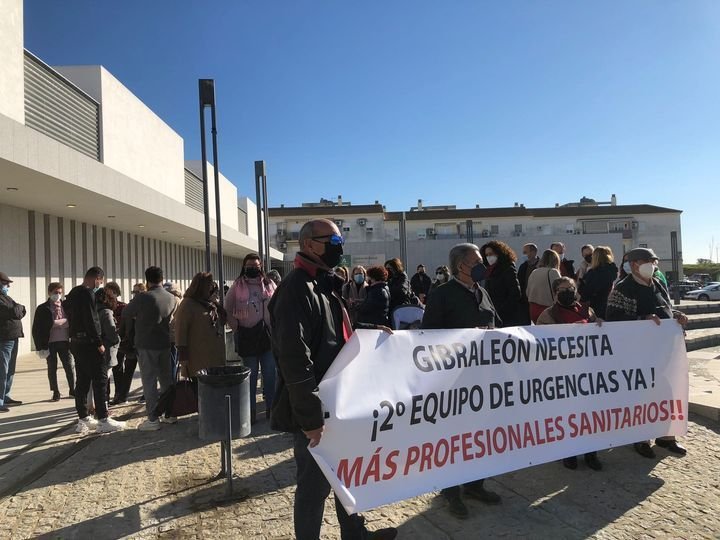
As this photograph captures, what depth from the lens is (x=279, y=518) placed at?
334 centimetres

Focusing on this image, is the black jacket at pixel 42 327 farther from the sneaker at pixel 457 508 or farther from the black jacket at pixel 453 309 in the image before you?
the sneaker at pixel 457 508

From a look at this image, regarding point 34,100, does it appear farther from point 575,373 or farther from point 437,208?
point 437,208

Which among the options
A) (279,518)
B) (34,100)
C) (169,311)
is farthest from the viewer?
(34,100)

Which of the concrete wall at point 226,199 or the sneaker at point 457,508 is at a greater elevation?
the concrete wall at point 226,199

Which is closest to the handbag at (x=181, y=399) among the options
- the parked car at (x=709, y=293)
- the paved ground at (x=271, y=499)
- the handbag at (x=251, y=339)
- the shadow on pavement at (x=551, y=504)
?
the paved ground at (x=271, y=499)

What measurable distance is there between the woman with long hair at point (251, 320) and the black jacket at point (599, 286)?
12.4ft

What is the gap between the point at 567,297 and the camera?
4.34m

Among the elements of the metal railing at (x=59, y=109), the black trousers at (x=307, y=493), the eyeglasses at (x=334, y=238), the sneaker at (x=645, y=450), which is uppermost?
the metal railing at (x=59, y=109)

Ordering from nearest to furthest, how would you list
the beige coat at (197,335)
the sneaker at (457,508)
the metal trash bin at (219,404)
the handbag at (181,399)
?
the sneaker at (457,508) < the metal trash bin at (219,404) < the handbag at (181,399) < the beige coat at (197,335)

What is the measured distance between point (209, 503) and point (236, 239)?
24338 millimetres

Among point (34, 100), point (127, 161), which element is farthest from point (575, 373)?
point (127, 161)

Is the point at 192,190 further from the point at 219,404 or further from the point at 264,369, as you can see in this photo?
the point at 219,404

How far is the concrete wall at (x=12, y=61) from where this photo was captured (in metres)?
11.0

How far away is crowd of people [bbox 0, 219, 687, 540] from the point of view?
2510 millimetres
